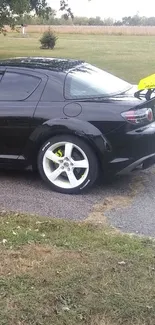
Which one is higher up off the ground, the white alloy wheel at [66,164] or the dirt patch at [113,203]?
the white alloy wheel at [66,164]

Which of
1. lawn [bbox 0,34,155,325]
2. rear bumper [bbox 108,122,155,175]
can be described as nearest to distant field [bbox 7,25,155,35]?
rear bumper [bbox 108,122,155,175]

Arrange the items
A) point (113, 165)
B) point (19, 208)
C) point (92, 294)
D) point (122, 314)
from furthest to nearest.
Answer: point (113, 165), point (19, 208), point (92, 294), point (122, 314)

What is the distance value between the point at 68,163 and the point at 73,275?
2.40 m

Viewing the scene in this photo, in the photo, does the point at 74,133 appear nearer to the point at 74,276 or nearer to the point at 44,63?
the point at 44,63

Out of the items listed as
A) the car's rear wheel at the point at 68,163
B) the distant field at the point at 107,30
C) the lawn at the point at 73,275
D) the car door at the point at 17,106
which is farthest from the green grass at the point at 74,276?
the distant field at the point at 107,30

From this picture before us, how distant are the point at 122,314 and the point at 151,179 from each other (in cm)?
345

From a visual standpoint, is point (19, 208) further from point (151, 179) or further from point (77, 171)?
point (151, 179)

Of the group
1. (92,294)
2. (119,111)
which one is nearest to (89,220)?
(119,111)

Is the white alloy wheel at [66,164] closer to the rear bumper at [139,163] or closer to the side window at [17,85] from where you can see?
the rear bumper at [139,163]

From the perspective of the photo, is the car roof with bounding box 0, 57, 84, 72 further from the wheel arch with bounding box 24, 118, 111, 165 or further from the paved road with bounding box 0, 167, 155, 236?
the paved road with bounding box 0, 167, 155, 236

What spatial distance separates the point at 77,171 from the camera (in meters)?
5.81

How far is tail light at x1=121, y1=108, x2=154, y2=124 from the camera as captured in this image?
5.60 meters

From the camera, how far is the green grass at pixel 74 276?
120 inches

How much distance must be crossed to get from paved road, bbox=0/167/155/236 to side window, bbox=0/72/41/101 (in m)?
1.01
